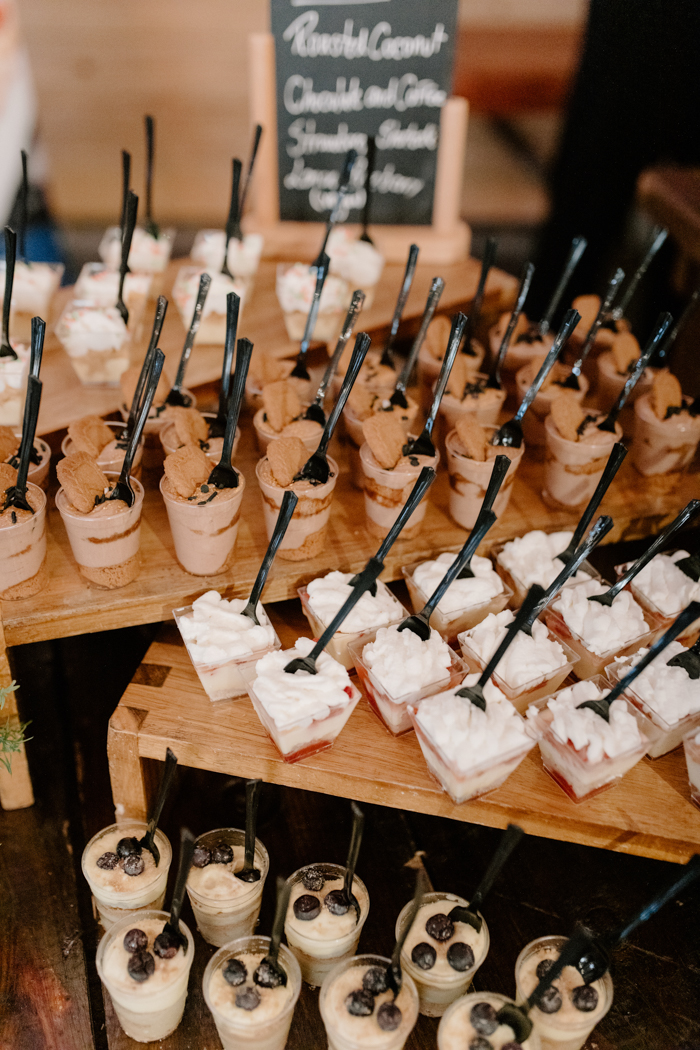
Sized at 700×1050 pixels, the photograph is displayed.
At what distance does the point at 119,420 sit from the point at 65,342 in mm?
241

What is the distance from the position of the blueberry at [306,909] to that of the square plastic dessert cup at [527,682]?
1.86ft

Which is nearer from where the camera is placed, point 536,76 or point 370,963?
point 370,963

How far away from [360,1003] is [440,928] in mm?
210

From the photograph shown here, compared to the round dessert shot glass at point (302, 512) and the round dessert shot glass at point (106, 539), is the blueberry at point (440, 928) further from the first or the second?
the round dessert shot glass at point (106, 539)

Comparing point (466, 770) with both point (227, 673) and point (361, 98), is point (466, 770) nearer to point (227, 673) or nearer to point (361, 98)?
point (227, 673)

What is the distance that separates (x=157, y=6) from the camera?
12.5ft

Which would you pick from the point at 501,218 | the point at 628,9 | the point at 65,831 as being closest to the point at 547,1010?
the point at 65,831

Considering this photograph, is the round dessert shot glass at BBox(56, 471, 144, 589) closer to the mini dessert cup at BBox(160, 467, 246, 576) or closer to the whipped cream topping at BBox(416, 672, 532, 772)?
the mini dessert cup at BBox(160, 467, 246, 576)

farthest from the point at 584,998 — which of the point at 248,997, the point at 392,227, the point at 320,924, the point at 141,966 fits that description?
the point at 392,227

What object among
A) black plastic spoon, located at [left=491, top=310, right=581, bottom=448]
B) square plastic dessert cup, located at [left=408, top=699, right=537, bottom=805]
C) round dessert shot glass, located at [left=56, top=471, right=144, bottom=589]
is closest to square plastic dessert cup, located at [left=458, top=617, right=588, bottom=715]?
square plastic dessert cup, located at [left=408, top=699, right=537, bottom=805]

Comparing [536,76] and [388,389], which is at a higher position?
[536,76]

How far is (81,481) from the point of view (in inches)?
64.5

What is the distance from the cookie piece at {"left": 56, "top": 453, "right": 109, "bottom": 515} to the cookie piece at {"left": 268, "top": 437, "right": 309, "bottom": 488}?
13.9 inches

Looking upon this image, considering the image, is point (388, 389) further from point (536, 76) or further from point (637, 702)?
point (536, 76)
